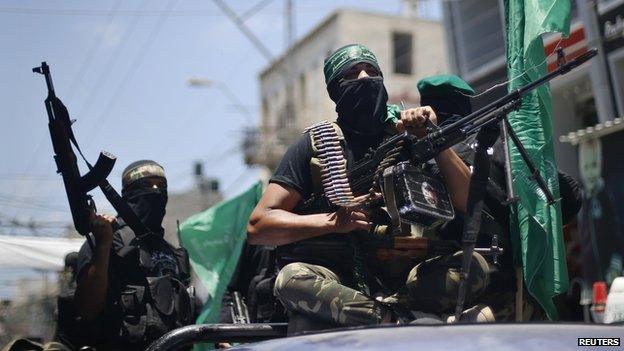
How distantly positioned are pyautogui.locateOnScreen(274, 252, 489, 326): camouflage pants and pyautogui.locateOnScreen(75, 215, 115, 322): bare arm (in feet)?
3.93

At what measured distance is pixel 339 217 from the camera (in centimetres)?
321

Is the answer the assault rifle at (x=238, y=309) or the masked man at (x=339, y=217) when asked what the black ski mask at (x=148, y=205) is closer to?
the assault rifle at (x=238, y=309)

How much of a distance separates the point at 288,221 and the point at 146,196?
175 centimetres

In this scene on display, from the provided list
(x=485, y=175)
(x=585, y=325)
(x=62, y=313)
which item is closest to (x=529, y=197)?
(x=485, y=175)

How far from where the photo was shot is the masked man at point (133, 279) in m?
4.12

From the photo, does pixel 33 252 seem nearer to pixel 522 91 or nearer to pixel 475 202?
pixel 475 202

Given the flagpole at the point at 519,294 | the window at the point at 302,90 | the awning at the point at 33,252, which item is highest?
the window at the point at 302,90

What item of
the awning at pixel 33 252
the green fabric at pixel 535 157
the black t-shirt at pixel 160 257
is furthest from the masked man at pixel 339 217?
the awning at pixel 33 252

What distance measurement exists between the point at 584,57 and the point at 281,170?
1.17m

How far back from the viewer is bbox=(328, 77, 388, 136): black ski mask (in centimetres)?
344

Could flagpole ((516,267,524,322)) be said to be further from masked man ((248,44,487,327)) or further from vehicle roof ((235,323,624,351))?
vehicle roof ((235,323,624,351))

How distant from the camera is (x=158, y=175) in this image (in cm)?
491

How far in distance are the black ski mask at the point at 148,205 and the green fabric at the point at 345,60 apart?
1635 mm

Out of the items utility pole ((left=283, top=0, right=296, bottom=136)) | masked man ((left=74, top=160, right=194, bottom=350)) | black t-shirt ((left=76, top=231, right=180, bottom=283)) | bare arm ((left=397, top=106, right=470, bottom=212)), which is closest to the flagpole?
bare arm ((left=397, top=106, right=470, bottom=212))
